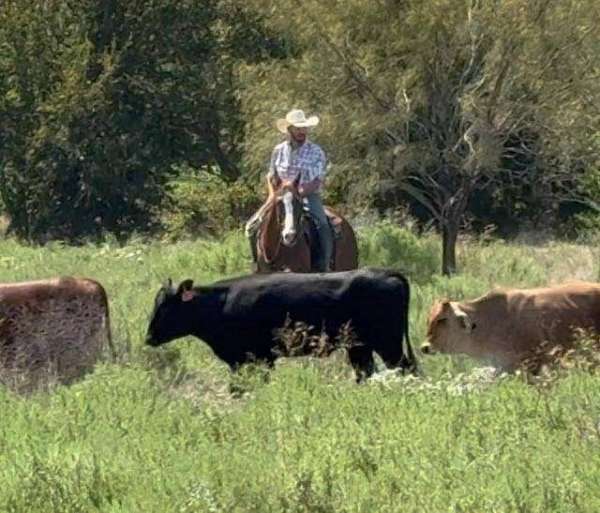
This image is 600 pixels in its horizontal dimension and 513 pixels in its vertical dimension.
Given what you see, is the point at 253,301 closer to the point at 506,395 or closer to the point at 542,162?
the point at 506,395

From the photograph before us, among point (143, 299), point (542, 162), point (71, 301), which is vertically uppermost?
point (71, 301)

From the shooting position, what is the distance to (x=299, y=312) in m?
11.8

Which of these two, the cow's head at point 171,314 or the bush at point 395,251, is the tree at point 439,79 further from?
the cow's head at point 171,314

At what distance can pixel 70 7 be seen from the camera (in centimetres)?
3212

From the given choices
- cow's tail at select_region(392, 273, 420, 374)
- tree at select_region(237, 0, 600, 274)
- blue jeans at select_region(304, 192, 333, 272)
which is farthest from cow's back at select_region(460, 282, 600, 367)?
tree at select_region(237, 0, 600, 274)

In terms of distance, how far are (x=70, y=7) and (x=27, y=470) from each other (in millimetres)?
25269

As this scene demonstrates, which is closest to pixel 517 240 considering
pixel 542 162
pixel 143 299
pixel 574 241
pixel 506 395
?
pixel 574 241

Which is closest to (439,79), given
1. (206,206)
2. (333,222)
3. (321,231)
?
(333,222)

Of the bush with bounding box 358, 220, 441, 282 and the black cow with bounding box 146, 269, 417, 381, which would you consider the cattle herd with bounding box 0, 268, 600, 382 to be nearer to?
the black cow with bounding box 146, 269, 417, 381

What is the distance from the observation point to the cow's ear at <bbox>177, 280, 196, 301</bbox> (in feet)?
39.4

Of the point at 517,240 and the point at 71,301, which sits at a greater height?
the point at 71,301

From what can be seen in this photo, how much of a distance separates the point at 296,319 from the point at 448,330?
3.71ft

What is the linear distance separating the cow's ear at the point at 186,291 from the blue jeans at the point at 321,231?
9.20 feet

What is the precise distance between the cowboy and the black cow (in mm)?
2702
